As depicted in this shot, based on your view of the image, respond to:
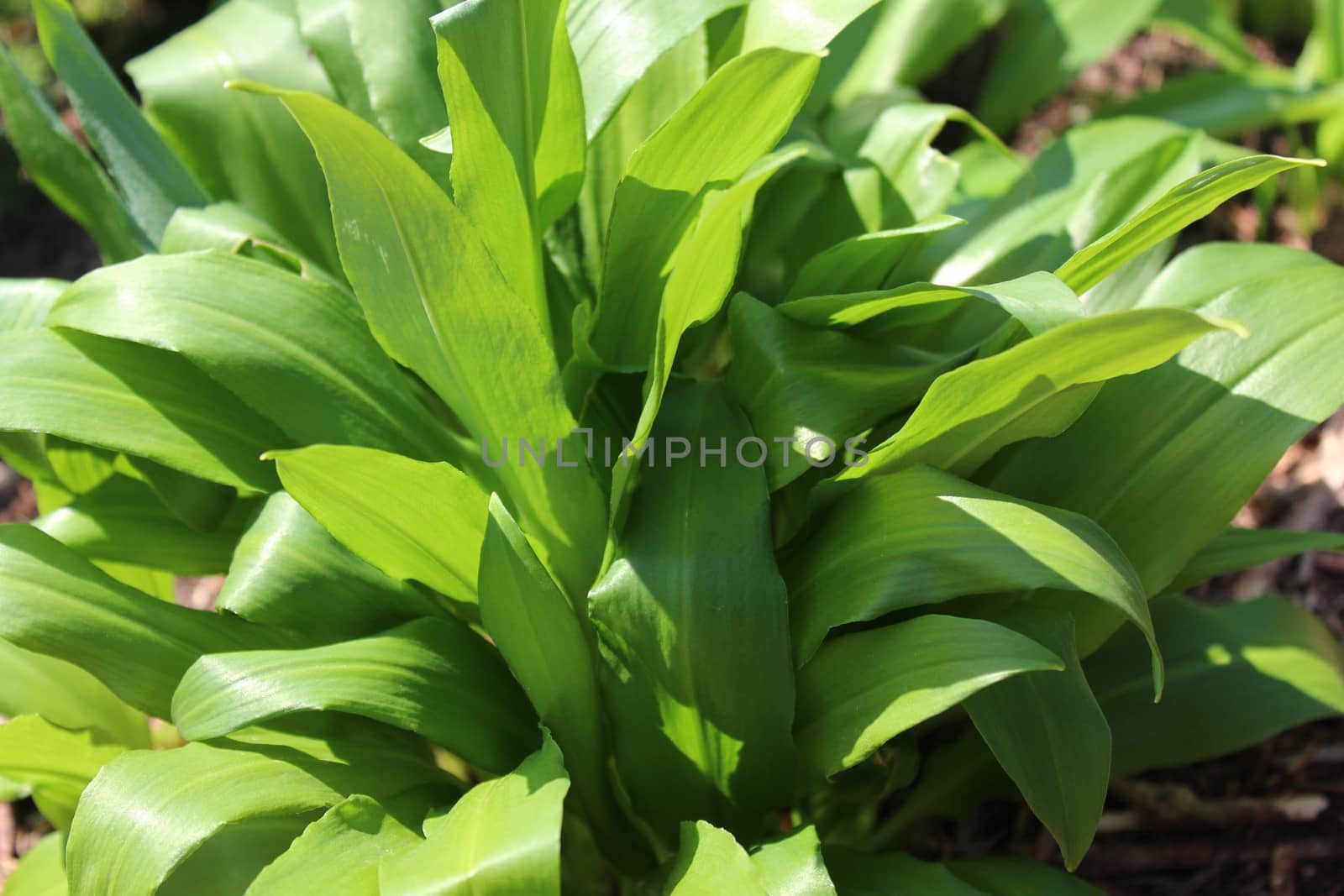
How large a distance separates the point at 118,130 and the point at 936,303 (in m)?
1.10

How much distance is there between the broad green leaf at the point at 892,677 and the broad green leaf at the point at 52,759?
31.1 inches

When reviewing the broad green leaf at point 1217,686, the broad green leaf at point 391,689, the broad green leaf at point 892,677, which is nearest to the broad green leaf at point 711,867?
the broad green leaf at point 892,677

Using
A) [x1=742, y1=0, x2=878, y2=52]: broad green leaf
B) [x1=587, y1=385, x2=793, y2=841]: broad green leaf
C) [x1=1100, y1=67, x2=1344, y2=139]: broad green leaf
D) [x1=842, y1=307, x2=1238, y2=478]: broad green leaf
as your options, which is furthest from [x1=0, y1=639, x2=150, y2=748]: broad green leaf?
[x1=1100, y1=67, x2=1344, y2=139]: broad green leaf

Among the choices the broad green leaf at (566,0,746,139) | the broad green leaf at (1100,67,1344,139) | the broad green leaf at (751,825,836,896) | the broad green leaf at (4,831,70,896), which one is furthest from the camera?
the broad green leaf at (1100,67,1344,139)

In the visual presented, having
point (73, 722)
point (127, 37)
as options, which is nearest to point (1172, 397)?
point (73, 722)

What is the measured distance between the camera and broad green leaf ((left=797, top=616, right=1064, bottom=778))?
101cm

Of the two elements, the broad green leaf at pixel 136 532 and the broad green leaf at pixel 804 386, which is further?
the broad green leaf at pixel 136 532

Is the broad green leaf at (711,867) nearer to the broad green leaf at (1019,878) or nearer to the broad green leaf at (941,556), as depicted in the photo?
the broad green leaf at (941,556)

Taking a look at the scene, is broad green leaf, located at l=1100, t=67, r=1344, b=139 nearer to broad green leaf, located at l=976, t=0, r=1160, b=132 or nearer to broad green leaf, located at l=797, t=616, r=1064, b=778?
broad green leaf, located at l=976, t=0, r=1160, b=132

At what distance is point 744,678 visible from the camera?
1.14 m

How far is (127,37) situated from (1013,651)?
2658 mm

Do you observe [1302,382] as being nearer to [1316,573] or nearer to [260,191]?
[1316,573]

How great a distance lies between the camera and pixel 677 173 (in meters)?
1.23

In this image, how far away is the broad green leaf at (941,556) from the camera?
1.04 meters
